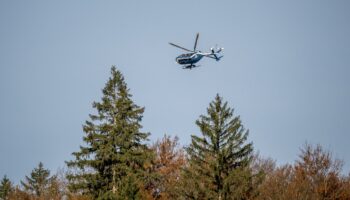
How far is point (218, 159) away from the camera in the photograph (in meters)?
29.5

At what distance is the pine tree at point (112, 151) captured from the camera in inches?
1190

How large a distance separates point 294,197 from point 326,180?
8397 millimetres

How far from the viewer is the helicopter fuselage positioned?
48.0 meters

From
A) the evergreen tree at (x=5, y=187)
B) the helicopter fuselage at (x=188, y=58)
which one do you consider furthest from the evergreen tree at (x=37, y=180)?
the helicopter fuselage at (x=188, y=58)

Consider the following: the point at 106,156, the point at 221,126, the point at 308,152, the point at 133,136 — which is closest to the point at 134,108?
the point at 133,136

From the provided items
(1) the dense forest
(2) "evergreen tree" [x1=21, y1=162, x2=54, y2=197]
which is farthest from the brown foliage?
(2) "evergreen tree" [x1=21, y1=162, x2=54, y2=197]

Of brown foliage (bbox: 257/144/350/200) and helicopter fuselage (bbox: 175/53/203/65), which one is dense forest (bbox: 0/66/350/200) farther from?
helicopter fuselage (bbox: 175/53/203/65)

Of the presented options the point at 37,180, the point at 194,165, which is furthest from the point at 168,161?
the point at 37,180

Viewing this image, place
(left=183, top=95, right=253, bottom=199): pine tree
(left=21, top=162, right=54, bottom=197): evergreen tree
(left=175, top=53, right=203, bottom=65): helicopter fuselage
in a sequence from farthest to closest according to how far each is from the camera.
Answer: (left=21, top=162, right=54, bottom=197): evergreen tree, (left=175, top=53, right=203, bottom=65): helicopter fuselage, (left=183, top=95, right=253, bottom=199): pine tree

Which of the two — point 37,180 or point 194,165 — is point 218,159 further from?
point 37,180

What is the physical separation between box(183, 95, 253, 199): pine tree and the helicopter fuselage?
16816 millimetres

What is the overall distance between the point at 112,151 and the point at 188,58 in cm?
1974

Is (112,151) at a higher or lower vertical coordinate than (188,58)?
lower

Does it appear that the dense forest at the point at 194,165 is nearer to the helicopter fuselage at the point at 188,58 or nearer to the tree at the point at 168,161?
the tree at the point at 168,161
